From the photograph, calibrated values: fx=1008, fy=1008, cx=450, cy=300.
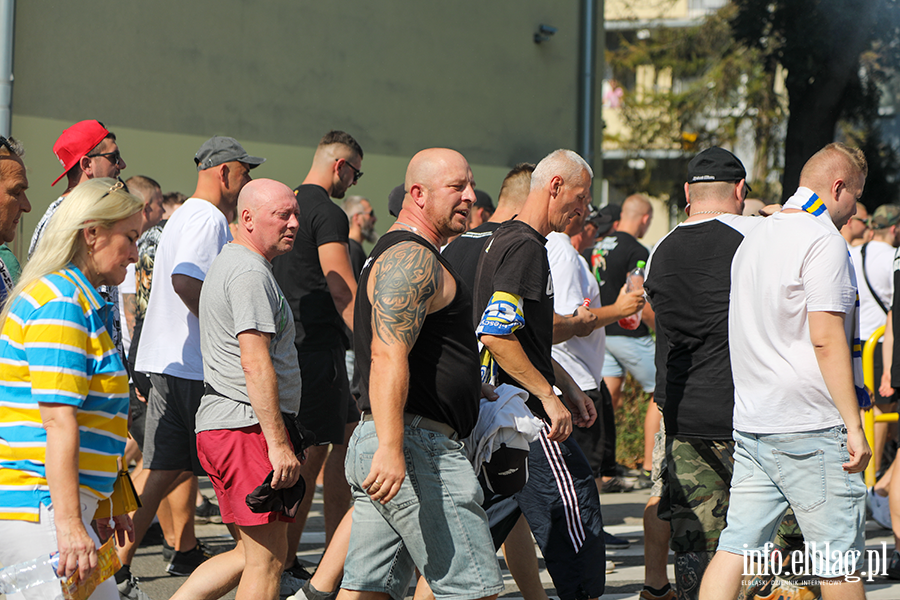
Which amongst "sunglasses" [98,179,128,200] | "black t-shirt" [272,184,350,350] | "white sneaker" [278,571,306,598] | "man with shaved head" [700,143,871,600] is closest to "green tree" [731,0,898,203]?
"black t-shirt" [272,184,350,350]

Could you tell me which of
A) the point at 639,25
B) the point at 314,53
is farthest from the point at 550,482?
the point at 639,25

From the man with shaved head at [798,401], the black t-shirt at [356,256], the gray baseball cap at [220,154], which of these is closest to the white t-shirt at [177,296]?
the gray baseball cap at [220,154]

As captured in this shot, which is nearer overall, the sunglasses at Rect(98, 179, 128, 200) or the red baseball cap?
the sunglasses at Rect(98, 179, 128, 200)

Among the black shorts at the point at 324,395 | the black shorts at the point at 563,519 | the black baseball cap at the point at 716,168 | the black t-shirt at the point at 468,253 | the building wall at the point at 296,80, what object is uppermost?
the building wall at the point at 296,80

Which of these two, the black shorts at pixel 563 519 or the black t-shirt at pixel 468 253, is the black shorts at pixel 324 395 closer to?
the black t-shirt at pixel 468 253

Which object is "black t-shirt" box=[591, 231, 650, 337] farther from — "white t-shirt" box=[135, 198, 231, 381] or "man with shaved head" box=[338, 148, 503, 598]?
"man with shaved head" box=[338, 148, 503, 598]

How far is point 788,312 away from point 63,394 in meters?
2.58

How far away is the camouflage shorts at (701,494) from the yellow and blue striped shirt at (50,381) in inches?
98.6

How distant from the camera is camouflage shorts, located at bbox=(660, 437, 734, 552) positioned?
4.36 meters

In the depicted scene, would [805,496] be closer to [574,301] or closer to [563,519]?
[563,519]

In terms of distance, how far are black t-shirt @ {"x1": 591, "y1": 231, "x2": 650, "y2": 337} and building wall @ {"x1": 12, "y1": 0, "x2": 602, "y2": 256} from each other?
450 centimetres

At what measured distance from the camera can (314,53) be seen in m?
12.0

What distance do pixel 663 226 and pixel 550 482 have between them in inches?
1702

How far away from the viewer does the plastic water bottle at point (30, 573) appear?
112 inches
